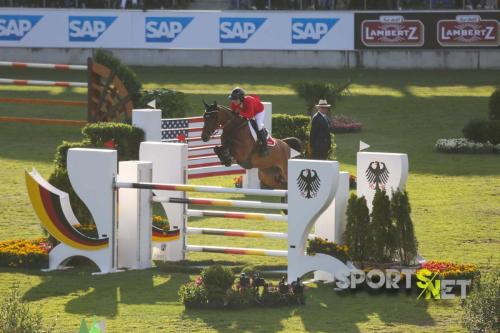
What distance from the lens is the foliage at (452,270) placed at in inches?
516

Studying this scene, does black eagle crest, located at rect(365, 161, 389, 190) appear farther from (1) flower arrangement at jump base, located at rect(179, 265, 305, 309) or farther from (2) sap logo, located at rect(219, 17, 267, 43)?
(2) sap logo, located at rect(219, 17, 267, 43)

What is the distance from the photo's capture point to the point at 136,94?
25094 millimetres

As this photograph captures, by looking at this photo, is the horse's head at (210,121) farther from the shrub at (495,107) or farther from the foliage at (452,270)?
the shrub at (495,107)

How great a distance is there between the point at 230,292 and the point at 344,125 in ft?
55.9

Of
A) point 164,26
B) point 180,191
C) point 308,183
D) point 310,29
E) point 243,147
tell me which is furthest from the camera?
point 164,26

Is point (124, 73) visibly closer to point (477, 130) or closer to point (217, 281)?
point (477, 130)

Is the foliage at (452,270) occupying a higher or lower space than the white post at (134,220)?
lower

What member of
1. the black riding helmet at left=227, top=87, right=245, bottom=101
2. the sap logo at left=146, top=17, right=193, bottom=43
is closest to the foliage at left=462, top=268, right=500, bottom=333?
the black riding helmet at left=227, top=87, right=245, bottom=101

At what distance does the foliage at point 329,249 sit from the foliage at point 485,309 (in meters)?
2.81

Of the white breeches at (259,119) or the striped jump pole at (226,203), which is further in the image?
the white breeches at (259,119)

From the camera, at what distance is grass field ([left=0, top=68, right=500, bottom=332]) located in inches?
483

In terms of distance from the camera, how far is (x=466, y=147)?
87.1ft

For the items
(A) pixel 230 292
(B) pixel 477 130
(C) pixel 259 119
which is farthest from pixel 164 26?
(A) pixel 230 292

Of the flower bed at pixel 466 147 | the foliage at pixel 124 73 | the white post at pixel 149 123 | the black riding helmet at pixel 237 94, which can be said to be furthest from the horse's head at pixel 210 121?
the flower bed at pixel 466 147
